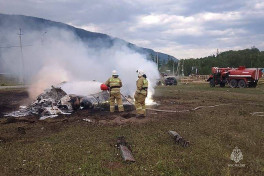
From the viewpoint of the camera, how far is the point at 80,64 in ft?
60.0

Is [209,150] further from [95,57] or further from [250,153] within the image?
[95,57]

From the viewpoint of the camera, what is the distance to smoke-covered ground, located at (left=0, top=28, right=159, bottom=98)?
48.8 feet

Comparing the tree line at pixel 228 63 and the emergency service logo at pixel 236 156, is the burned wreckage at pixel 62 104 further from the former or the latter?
the tree line at pixel 228 63

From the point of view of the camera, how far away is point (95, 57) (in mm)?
18484

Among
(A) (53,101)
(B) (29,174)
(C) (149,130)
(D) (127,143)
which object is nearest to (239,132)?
(C) (149,130)

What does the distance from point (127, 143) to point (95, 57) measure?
41.0 feet

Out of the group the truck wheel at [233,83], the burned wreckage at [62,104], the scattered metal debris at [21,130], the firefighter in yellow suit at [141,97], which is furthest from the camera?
the truck wheel at [233,83]

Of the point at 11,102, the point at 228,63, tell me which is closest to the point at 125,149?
the point at 11,102

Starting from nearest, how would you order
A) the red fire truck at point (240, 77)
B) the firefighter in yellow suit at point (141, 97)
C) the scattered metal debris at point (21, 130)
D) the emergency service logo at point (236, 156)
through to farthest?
the emergency service logo at point (236, 156) < the scattered metal debris at point (21, 130) < the firefighter in yellow suit at point (141, 97) < the red fire truck at point (240, 77)

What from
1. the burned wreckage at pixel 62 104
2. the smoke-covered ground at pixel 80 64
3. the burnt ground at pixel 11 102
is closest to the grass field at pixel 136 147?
the burned wreckage at pixel 62 104

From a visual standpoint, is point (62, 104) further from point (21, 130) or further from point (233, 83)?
point (233, 83)

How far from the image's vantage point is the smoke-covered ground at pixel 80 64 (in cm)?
1488

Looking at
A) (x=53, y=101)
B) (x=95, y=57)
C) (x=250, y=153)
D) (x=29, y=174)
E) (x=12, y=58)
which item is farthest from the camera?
(x=12, y=58)

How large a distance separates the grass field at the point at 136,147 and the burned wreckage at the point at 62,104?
1858 millimetres
